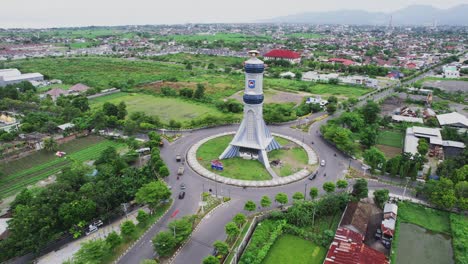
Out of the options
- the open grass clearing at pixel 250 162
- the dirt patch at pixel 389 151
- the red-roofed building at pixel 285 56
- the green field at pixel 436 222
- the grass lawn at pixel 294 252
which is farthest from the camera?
the red-roofed building at pixel 285 56

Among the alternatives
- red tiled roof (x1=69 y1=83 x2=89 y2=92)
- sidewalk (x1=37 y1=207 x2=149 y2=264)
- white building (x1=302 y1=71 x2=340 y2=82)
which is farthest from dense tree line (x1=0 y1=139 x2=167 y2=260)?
white building (x1=302 y1=71 x2=340 y2=82)

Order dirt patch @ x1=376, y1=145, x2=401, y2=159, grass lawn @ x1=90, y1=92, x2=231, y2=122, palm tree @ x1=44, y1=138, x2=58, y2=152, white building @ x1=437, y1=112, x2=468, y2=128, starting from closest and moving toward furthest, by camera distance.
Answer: palm tree @ x1=44, y1=138, x2=58, y2=152 < dirt patch @ x1=376, y1=145, x2=401, y2=159 < white building @ x1=437, y1=112, x2=468, y2=128 < grass lawn @ x1=90, y1=92, x2=231, y2=122

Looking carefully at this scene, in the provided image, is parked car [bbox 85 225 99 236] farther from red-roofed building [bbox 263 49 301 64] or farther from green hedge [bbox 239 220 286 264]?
red-roofed building [bbox 263 49 301 64]

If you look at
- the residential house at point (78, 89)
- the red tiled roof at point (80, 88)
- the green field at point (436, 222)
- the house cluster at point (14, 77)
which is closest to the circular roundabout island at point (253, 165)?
the green field at point (436, 222)

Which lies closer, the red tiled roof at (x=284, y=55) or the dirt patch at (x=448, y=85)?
the dirt patch at (x=448, y=85)

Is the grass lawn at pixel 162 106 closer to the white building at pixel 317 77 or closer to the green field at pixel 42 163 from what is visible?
the green field at pixel 42 163

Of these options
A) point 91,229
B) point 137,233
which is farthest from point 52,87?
point 137,233

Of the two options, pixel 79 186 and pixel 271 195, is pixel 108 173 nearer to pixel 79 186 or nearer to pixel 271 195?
pixel 79 186
